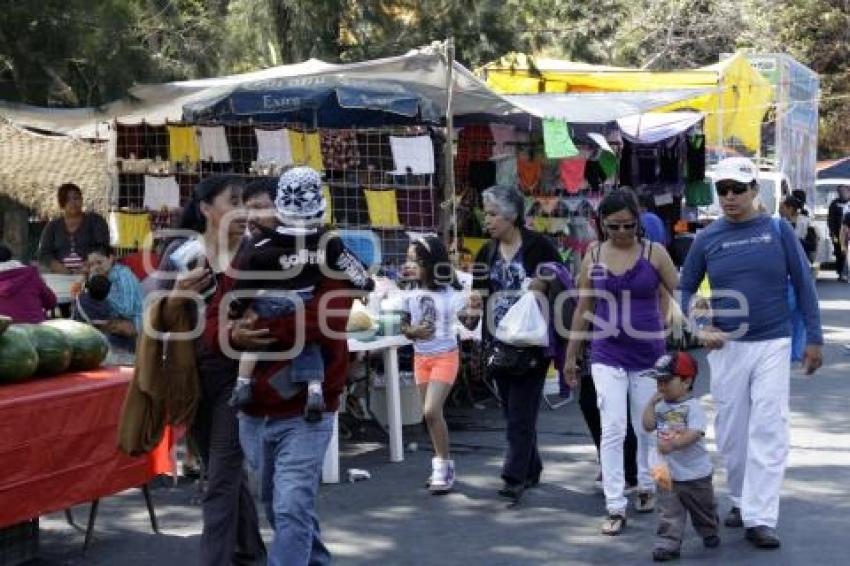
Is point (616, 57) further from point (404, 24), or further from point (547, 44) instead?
point (404, 24)

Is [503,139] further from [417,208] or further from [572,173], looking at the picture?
[417,208]

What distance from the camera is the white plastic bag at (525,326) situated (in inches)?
319

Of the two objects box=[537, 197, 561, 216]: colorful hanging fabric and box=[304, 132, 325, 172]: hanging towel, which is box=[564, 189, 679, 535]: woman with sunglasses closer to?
box=[304, 132, 325, 172]: hanging towel

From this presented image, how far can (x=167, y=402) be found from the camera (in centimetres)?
591

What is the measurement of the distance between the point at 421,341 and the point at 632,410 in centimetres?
164

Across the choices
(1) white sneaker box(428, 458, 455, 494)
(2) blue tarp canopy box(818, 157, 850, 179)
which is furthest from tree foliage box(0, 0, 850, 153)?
(2) blue tarp canopy box(818, 157, 850, 179)

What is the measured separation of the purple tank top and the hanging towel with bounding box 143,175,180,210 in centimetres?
633

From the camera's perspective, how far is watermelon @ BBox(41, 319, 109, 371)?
23.6 ft

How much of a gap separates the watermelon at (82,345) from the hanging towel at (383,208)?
195 inches

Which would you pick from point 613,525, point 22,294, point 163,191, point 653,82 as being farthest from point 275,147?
point 653,82

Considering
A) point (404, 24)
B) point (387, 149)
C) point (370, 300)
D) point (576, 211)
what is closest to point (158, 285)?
point (370, 300)

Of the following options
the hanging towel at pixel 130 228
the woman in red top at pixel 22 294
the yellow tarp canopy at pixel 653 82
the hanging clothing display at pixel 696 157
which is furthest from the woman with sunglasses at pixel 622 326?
the yellow tarp canopy at pixel 653 82

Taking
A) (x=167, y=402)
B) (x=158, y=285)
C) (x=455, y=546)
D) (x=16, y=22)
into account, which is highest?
(x=16, y=22)

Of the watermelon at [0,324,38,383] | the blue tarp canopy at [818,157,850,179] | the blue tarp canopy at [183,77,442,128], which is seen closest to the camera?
the watermelon at [0,324,38,383]
